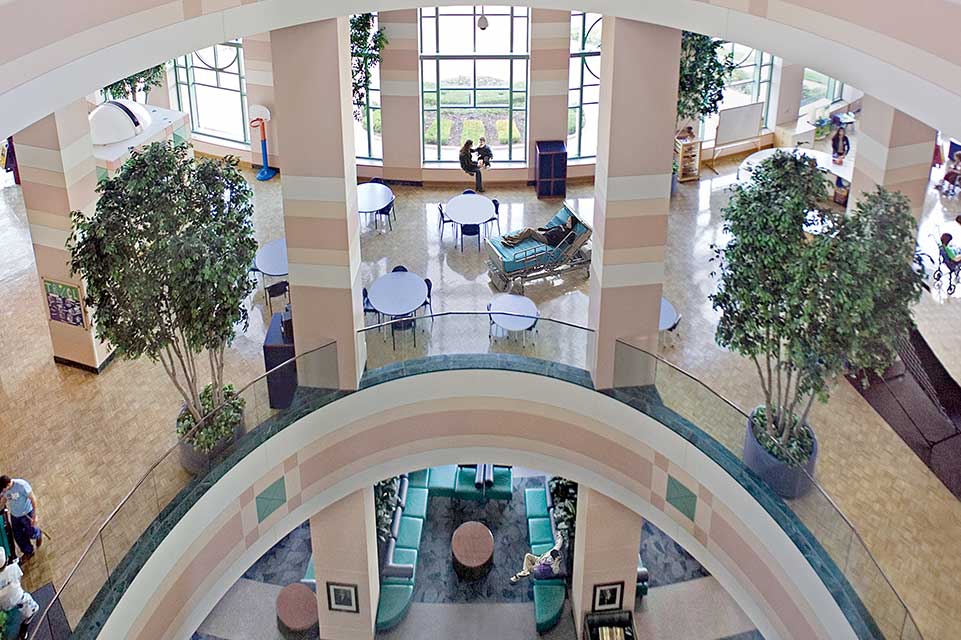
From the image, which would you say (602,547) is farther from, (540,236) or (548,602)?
(540,236)

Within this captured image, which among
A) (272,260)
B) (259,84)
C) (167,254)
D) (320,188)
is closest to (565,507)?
(272,260)

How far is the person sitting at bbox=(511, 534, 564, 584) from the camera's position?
21094 millimetres

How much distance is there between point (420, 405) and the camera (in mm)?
17188

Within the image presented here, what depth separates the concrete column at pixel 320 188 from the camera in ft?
47.6

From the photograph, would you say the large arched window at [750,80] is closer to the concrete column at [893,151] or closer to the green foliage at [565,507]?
the concrete column at [893,151]

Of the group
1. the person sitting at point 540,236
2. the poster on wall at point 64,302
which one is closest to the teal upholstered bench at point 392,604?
the person sitting at point 540,236

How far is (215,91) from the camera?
26.7 meters

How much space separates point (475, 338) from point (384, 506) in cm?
630

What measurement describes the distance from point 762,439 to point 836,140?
44.2ft

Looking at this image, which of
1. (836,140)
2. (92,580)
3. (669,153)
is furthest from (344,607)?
(836,140)

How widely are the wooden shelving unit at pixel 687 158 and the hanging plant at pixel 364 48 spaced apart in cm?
733

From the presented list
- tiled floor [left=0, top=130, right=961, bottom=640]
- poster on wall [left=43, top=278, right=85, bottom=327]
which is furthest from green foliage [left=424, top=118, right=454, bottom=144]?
poster on wall [left=43, top=278, right=85, bottom=327]

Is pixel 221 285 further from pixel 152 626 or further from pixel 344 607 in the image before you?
pixel 344 607

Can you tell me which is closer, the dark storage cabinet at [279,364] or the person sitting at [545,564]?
the dark storage cabinet at [279,364]
